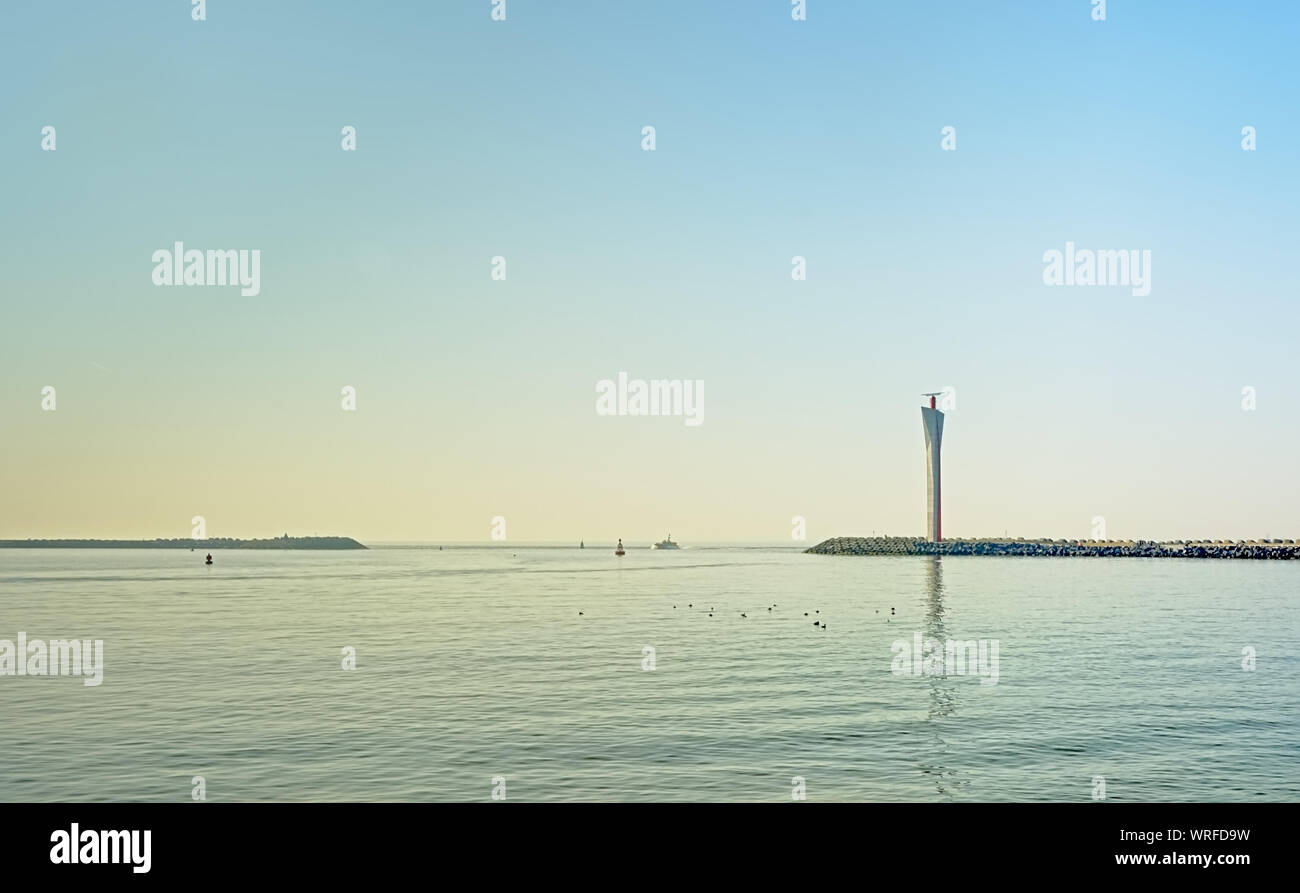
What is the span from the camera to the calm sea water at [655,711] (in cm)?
2288

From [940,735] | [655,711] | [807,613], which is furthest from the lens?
[807,613]

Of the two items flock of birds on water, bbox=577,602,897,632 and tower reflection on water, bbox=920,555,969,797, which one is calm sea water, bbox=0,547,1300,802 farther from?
flock of birds on water, bbox=577,602,897,632

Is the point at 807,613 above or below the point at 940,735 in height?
below

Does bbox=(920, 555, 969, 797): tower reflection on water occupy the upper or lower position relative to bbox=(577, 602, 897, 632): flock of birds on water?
upper

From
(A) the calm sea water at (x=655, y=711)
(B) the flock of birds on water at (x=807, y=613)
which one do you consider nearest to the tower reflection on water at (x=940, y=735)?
(A) the calm sea water at (x=655, y=711)

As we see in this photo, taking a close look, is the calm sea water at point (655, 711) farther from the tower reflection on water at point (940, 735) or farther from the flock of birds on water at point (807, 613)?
the flock of birds on water at point (807, 613)

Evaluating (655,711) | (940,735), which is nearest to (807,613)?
(655,711)

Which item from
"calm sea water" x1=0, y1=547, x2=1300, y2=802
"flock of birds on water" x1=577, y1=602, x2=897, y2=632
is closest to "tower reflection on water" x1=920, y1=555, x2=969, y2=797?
"calm sea water" x1=0, y1=547, x2=1300, y2=802

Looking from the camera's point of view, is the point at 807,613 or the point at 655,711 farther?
the point at 807,613

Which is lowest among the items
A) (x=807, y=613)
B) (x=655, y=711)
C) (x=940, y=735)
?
(x=807, y=613)

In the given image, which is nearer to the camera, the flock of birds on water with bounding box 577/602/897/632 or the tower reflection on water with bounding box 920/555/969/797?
the tower reflection on water with bounding box 920/555/969/797

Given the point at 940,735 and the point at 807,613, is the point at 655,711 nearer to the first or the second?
the point at 940,735

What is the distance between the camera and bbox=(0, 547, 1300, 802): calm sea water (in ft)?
75.0

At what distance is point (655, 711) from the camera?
31438 millimetres
